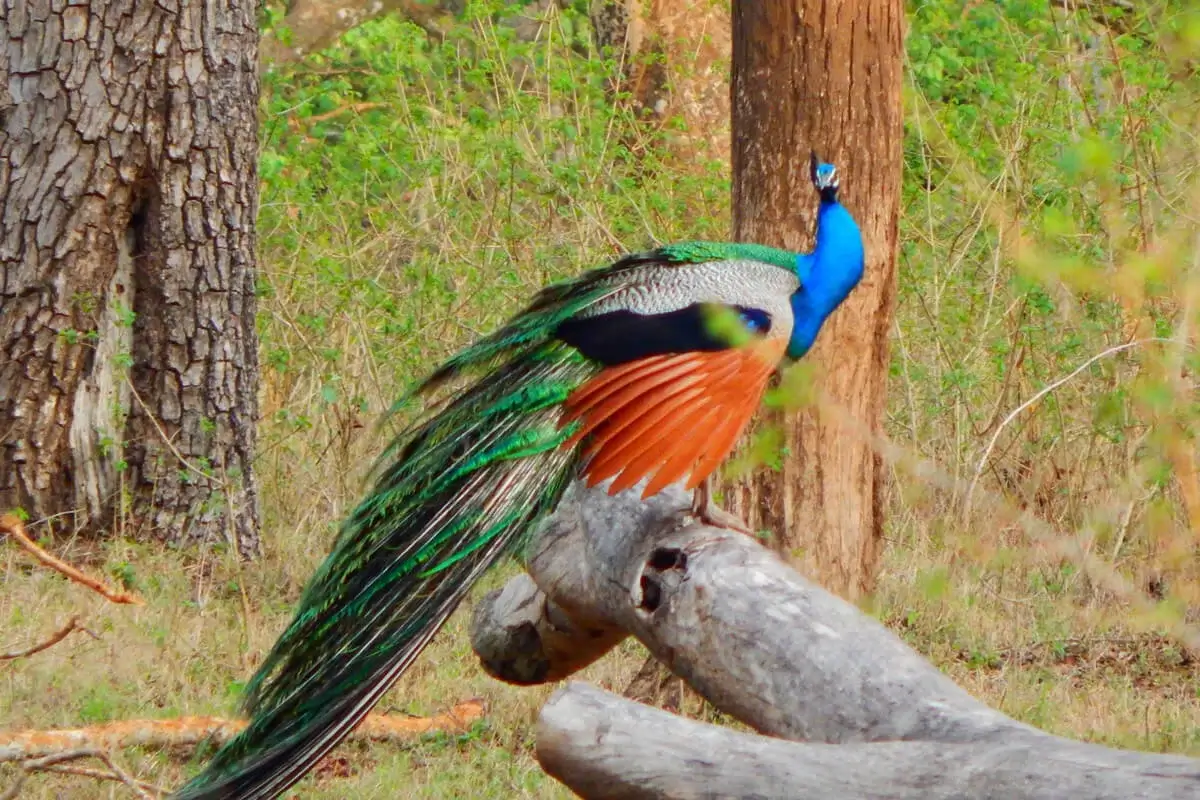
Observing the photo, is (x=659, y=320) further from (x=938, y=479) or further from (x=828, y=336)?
(x=938, y=479)

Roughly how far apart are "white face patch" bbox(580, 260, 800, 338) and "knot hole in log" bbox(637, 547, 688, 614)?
643 millimetres

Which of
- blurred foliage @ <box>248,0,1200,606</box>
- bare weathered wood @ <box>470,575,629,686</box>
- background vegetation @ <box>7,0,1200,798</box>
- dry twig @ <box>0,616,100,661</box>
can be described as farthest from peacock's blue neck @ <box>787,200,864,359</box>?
dry twig @ <box>0,616,100,661</box>

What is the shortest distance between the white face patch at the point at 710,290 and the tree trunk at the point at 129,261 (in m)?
2.11

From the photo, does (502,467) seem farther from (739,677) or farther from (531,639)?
(739,677)

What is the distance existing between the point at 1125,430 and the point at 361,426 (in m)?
2.66

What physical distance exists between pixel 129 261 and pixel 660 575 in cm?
301

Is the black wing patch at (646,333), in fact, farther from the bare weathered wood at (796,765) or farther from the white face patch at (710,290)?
the bare weathered wood at (796,765)

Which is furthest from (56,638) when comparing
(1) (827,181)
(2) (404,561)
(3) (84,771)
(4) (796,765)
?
(1) (827,181)

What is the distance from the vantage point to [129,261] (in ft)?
17.8

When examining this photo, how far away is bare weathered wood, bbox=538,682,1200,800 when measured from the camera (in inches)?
72.9

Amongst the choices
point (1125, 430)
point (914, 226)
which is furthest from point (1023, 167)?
point (1125, 430)

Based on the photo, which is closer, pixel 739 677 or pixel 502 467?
pixel 739 677

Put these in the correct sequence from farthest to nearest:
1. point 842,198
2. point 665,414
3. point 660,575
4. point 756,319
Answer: point 842,198 < point 756,319 < point 665,414 < point 660,575

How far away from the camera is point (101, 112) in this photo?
5.25 meters
